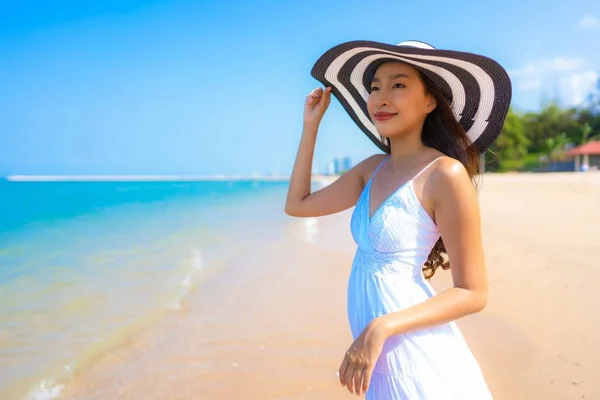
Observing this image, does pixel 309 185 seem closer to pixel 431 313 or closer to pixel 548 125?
pixel 431 313

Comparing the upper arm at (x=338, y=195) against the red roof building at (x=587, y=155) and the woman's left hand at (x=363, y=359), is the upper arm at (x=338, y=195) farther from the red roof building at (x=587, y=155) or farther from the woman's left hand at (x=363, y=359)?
the red roof building at (x=587, y=155)

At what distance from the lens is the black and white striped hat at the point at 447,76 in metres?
1.72

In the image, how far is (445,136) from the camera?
189 centimetres

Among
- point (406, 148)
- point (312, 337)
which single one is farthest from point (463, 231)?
point (312, 337)

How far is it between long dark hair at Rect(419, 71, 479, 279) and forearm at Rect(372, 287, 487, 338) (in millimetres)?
380

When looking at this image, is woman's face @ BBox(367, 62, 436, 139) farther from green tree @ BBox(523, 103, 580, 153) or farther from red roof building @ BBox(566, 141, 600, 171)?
green tree @ BBox(523, 103, 580, 153)

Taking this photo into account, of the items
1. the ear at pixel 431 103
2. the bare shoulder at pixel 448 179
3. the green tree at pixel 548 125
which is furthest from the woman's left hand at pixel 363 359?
the green tree at pixel 548 125

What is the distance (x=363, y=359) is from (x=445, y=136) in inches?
35.2

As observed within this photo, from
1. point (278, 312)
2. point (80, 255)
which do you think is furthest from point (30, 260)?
point (278, 312)

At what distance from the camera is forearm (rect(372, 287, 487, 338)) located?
143 centimetres

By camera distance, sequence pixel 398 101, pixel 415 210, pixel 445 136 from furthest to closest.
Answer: pixel 445 136
pixel 398 101
pixel 415 210

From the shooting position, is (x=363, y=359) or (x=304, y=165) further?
(x=304, y=165)

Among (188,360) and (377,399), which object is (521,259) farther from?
(377,399)

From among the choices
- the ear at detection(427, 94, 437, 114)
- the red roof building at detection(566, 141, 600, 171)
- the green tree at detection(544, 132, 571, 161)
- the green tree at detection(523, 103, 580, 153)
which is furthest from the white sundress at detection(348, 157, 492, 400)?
the green tree at detection(523, 103, 580, 153)
